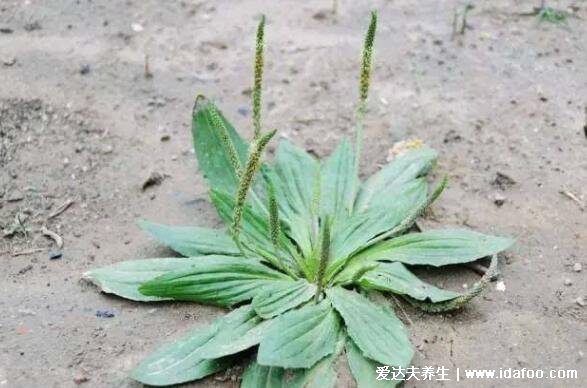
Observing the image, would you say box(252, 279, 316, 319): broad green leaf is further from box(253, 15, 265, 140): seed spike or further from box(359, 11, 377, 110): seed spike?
box(359, 11, 377, 110): seed spike

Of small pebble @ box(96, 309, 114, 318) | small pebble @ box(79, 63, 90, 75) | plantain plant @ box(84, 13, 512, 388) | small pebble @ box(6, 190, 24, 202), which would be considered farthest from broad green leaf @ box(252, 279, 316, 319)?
small pebble @ box(79, 63, 90, 75)

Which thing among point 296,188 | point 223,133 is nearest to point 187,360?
point 223,133

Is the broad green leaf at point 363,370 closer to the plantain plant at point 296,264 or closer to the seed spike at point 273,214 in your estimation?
the plantain plant at point 296,264

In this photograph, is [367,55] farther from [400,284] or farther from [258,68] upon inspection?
[400,284]

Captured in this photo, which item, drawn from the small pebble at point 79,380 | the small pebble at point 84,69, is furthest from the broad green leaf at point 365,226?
the small pebble at point 84,69

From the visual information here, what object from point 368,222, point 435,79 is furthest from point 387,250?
point 435,79
